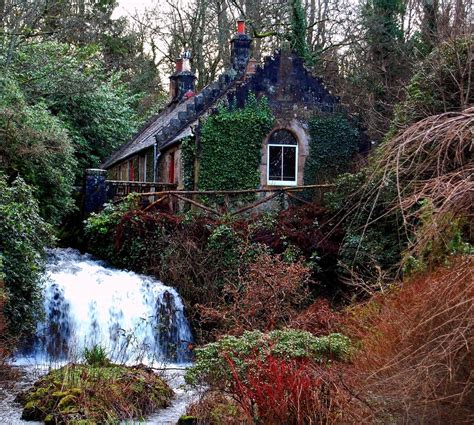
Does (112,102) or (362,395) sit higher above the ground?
(112,102)

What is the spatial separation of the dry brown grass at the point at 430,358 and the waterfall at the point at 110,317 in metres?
9.67

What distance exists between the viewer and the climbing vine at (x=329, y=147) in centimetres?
2578

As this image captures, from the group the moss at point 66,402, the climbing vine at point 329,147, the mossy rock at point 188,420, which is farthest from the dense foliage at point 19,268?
the climbing vine at point 329,147

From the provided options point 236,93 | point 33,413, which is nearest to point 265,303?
point 33,413

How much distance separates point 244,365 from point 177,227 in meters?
11.1

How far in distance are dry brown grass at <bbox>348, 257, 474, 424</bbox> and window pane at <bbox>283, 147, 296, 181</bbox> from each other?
17775mm

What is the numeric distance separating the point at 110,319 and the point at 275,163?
952cm

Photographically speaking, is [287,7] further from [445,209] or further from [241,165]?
[445,209]

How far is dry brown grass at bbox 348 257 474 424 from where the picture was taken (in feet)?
20.3

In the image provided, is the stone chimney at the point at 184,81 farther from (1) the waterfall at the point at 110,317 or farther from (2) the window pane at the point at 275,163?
(1) the waterfall at the point at 110,317

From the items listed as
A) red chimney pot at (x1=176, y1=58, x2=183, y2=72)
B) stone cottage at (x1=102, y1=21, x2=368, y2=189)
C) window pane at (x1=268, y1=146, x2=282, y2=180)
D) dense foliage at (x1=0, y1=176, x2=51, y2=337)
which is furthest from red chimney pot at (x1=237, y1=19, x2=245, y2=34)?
dense foliage at (x1=0, y1=176, x2=51, y2=337)

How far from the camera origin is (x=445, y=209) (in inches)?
248

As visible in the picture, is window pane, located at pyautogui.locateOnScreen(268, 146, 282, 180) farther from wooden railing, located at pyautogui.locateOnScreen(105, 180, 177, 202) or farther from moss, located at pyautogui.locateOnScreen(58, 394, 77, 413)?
moss, located at pyautogui.locateOnScreen(58, 394, 77, 413)

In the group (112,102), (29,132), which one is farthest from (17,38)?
(112,102)
